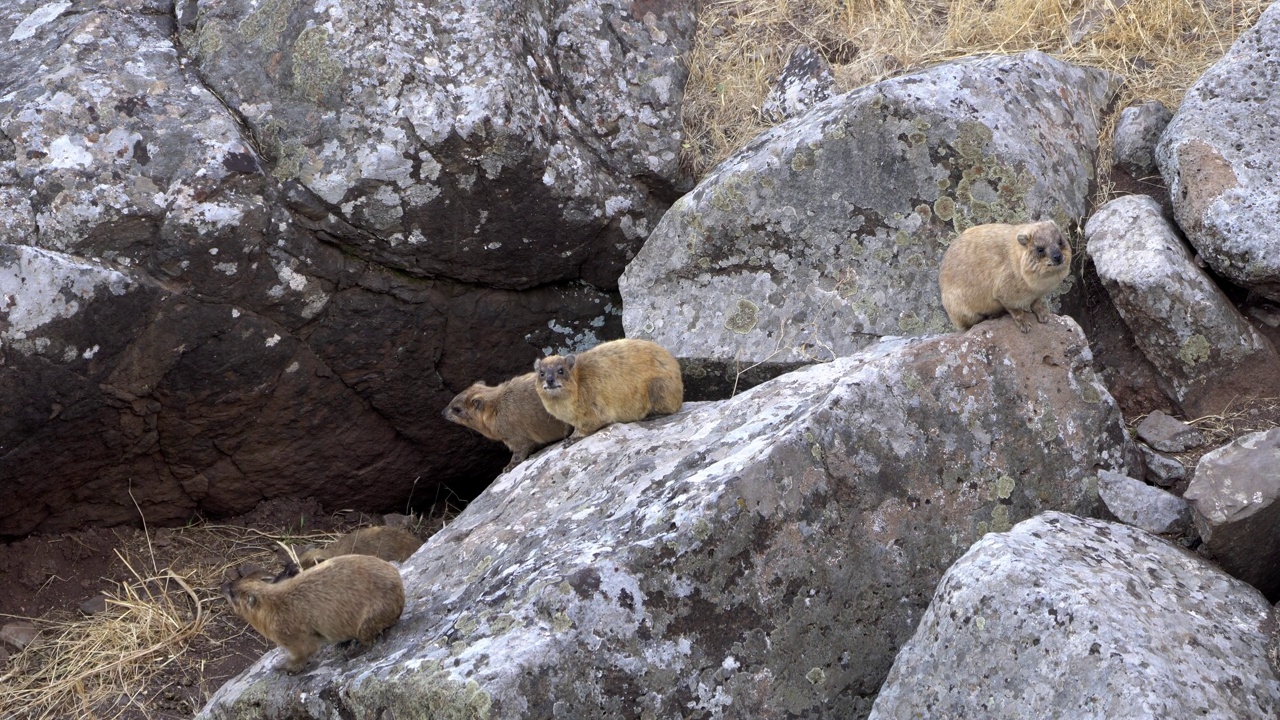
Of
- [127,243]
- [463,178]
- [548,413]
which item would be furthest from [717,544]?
[127,243]

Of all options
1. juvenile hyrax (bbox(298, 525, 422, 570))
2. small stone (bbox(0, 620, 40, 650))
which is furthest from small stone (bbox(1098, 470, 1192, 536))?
small stone (bbox(0, 620, 40, 650))

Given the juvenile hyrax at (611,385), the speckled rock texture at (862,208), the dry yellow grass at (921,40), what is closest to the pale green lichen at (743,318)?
the speckled rock texture at (862,208)

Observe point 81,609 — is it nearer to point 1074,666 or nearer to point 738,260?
point 738,260

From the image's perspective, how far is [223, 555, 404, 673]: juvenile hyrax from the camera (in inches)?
217

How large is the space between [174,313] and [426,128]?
2.19 metres

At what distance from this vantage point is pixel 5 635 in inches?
317

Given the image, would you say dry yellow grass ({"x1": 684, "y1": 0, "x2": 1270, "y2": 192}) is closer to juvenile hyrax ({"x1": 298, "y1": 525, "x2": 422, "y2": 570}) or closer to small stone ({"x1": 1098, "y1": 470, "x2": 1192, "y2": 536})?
small stone ({"x1": 1098, "y1": 470, "x2": 1192, "y2": 536})

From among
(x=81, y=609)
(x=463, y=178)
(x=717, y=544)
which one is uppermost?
(x=463, y=178)

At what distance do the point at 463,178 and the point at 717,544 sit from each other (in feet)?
13.6

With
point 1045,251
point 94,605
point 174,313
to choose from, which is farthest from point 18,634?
point 1045,251

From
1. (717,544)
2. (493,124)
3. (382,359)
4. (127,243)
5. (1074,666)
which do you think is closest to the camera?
(1074,666)

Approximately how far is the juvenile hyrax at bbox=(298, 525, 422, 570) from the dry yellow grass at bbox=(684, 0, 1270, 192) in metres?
3.77

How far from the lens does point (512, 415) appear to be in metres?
8.18

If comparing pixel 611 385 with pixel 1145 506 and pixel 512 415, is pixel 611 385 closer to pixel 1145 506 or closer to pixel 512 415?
pixel 512 415
